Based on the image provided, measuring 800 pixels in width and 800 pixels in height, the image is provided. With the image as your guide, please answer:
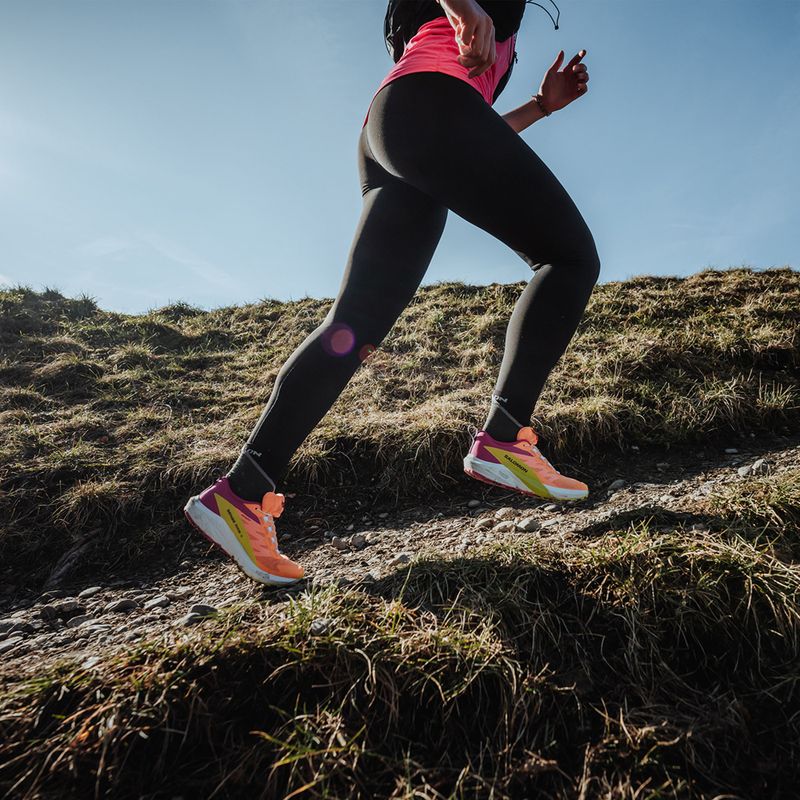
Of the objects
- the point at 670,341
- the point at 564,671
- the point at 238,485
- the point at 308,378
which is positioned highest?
the point at 670,341

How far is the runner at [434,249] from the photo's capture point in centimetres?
178

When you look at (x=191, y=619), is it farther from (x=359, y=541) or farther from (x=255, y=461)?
(x=359, y=541)

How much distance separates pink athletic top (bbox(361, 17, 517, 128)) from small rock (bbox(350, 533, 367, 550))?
2045 mm

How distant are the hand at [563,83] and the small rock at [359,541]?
246 centimetres

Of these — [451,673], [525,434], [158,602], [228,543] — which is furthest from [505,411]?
[158,602]

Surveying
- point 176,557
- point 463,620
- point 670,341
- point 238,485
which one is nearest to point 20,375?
point 176,557

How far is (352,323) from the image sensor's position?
1931mm

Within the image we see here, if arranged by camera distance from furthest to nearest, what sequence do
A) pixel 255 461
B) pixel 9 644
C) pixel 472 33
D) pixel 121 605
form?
pixel 121 605
pixel 255 461
pixel 9 644
pixel 472 33

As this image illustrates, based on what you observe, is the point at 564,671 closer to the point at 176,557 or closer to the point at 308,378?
the point at 308,378

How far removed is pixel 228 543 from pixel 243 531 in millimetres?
67

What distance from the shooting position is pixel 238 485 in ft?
6.18

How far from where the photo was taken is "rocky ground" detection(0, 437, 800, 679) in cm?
173

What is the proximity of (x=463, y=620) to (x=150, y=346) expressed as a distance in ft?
20.3

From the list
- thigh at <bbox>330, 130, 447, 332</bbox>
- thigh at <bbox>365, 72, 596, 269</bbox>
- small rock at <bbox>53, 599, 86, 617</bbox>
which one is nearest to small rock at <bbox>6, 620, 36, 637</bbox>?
small rock at <bbox>53, 599, 86, 617</bbox>
